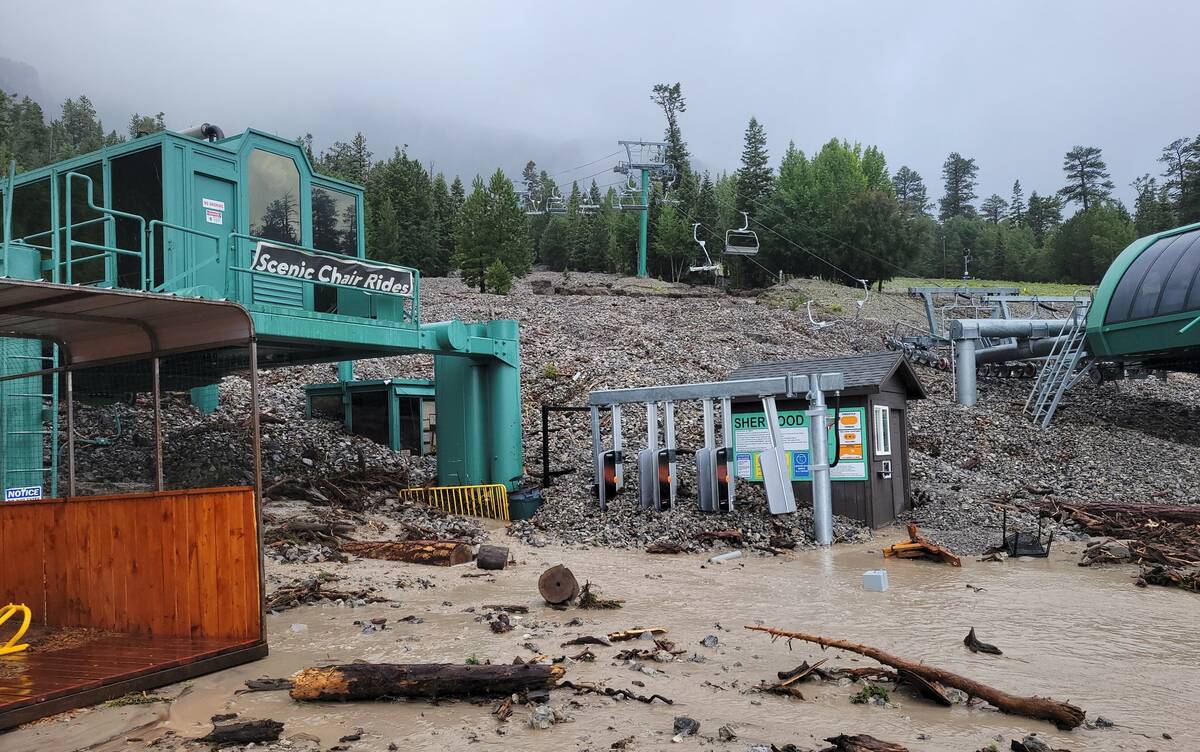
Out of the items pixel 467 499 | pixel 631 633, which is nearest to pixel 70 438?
pixel 631 633

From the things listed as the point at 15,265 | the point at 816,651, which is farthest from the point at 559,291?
the point at 816,651

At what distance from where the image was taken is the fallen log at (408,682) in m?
5.73

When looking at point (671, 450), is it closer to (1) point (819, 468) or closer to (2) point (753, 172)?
(1) point (819, 468)

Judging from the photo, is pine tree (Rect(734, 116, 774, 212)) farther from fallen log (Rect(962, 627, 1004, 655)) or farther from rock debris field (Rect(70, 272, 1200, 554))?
fallen log (Rect(962, 627, 1004, 655))

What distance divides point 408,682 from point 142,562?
3036mm

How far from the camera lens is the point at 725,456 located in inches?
564

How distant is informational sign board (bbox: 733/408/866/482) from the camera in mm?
15016

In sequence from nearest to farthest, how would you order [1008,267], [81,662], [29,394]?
1. [81,662]
2. [29,394]
3. [1008,267]

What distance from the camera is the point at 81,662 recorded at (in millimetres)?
6383

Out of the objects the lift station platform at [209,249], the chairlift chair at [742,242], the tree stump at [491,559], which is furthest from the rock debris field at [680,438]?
the chairlift chair at [742,242]

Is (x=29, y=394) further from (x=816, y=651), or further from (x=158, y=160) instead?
(x=816, y=651)

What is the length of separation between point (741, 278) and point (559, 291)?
22.2 metres

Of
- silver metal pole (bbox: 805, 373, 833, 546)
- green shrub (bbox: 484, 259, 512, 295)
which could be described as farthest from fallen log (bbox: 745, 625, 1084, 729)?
green shrub (bbox: 484, 259, 512, 295)

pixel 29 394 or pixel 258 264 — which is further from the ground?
pixel 258 264
